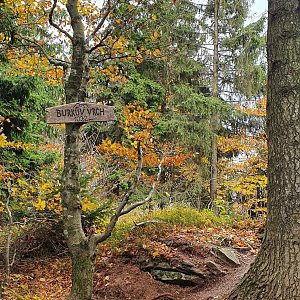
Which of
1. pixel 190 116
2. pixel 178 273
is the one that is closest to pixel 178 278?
pixel 178 273

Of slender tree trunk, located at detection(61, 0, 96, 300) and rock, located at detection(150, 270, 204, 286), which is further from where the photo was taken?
rock, located at detection(150, 270, 204, 286)

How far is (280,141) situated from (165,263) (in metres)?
3.00

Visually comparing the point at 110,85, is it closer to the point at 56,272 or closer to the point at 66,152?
the point at 56,272

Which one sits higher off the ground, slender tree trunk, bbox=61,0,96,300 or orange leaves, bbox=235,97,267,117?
orange leaves, bbox=235,97,267,117

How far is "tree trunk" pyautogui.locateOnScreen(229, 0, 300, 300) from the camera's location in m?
2.95

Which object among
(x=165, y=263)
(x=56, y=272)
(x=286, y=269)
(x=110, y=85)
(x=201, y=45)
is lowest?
(x=56, y=272)

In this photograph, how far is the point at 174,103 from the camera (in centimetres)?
1304

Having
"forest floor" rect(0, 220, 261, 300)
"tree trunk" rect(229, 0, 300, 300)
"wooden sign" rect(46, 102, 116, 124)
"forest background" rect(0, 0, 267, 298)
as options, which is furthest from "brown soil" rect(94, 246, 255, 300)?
"forest background" rect(0, 0, 267, 298)

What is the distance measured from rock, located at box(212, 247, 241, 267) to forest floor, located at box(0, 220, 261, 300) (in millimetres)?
54

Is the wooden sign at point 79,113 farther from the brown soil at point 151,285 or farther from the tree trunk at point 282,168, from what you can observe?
the brown soil at point 151,285

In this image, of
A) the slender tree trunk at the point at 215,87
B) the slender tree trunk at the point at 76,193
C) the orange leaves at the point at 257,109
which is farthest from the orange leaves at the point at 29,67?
the orange leaves at the point at 257,109

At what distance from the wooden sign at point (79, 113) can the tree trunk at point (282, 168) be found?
1.78 metres

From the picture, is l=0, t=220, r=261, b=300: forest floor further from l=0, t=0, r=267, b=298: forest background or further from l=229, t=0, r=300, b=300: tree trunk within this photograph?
l=0, t=0, r=267, b=298: forest background

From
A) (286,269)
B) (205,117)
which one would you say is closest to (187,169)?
(205,117)
